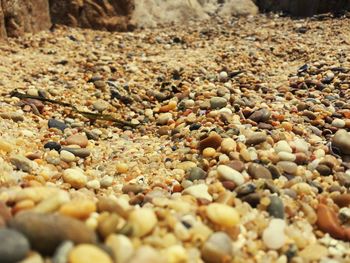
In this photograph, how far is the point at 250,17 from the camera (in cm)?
1104

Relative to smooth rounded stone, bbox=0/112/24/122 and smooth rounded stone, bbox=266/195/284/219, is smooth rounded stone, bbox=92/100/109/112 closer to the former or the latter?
smooth rounded stone, bbox=0/112/24/122

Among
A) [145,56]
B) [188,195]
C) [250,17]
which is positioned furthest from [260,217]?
[250,17]

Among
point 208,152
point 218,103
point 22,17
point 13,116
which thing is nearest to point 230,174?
point 208,152

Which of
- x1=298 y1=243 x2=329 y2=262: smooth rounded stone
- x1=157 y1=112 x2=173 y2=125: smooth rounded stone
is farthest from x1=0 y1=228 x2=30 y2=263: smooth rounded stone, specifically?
x1=157 y1=112 x2=173 y2=125: smooth rounded stone

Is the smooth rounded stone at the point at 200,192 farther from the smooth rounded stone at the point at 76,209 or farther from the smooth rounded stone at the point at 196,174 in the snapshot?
the smooth rounded stone at the point at 76,209

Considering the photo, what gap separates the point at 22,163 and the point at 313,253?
1.87 metres

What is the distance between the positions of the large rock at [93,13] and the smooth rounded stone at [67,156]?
604 cm

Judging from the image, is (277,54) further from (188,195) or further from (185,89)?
(188,195)

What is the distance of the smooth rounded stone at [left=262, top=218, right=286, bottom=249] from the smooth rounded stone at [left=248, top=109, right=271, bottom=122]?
180 centimetres

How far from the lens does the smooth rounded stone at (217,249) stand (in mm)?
1649

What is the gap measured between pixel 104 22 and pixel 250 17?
12.9 ft

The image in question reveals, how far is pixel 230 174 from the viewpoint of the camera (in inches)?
96.5

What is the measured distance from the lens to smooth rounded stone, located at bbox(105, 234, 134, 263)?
1447mm

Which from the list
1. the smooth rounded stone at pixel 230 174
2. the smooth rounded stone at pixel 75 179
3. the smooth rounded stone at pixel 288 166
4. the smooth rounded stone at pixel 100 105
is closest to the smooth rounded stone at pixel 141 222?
the smooth rounded stone at pixel 230 174
